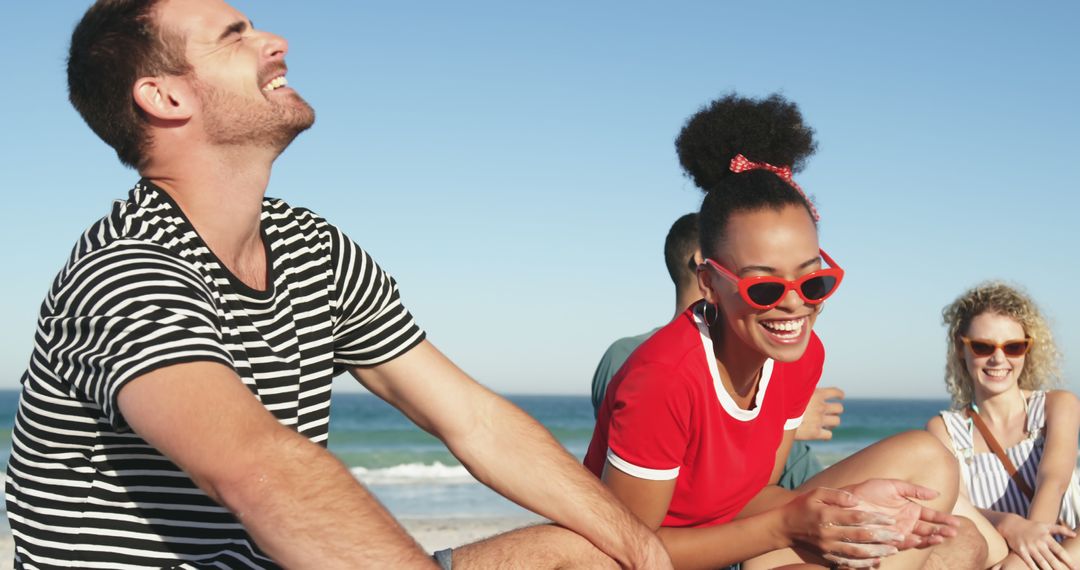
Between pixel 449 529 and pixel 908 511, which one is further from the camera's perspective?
pixel 449 529

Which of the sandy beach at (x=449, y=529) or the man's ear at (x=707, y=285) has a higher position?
the man's ear at (x=707, y=285)

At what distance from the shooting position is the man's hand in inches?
179

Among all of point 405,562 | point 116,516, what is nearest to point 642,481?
point 405,562

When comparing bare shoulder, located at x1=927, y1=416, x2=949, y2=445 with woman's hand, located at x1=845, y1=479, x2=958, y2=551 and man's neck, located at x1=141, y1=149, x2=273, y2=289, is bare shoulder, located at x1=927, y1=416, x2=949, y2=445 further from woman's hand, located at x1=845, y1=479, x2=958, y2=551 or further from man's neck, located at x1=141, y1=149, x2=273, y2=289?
man's neck, located at x1=141, y1=149, x2=273, y2=289

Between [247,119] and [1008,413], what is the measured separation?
4.41 metres

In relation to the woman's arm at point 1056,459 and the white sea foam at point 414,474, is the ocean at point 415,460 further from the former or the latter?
the woman's arm at point 1056,459

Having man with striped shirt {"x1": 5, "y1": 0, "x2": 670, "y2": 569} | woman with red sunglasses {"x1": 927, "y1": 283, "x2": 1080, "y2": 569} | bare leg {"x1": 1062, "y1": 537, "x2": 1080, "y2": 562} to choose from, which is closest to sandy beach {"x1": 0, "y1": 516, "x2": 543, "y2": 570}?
woman with red sunglasses {"x1": 927, "y1": 283, "x2": 1080, "y2": 569}

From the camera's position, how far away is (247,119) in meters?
2.88

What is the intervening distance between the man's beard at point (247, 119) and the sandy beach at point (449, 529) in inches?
286

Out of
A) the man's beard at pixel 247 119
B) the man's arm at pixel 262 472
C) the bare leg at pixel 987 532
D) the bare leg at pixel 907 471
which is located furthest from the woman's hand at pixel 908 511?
the man's beard at pixel 247 119

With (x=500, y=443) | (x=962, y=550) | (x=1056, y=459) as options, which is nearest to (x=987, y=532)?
(x=962, y=550)

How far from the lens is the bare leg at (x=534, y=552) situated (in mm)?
2725

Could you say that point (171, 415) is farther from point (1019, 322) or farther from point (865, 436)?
point (865, 436)

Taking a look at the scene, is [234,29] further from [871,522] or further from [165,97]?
[871,522]
